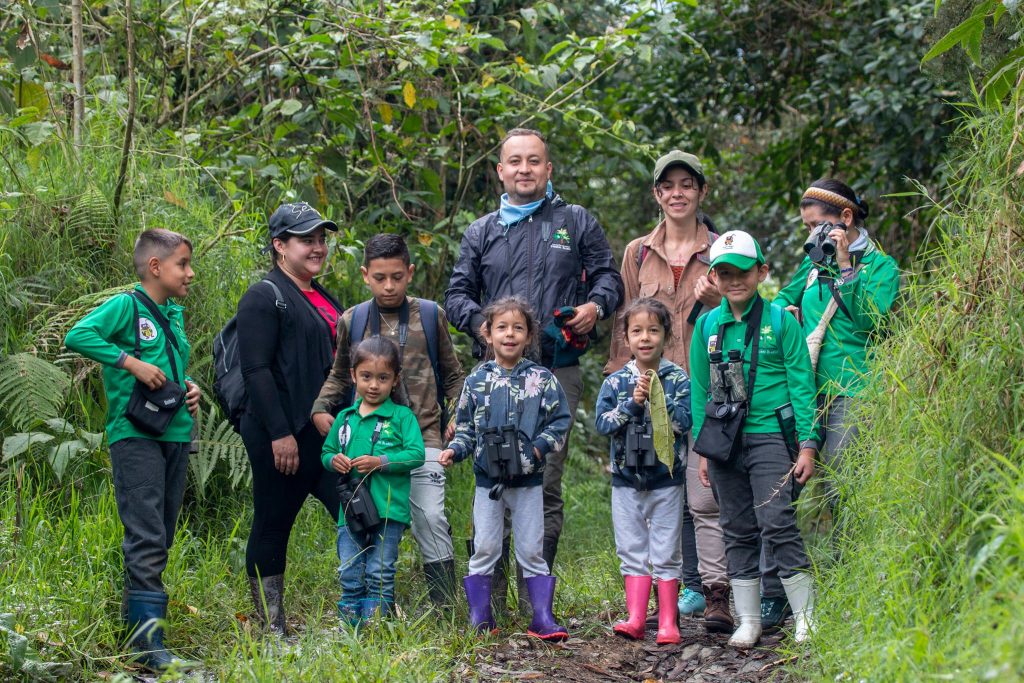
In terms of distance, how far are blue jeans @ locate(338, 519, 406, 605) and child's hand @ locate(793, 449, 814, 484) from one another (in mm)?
1793

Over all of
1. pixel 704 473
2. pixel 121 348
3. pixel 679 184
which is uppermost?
pixel 679 184

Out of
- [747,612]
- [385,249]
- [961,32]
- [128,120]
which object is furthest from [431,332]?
[961,32]

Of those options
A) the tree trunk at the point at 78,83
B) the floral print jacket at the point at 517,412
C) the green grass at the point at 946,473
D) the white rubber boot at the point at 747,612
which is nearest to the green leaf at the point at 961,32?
the green grass at the point at 946,473

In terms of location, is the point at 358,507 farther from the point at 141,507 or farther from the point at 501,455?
the point at 141,507

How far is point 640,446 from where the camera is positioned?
534cm

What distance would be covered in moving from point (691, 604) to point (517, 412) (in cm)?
160

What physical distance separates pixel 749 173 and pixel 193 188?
30.4 feet

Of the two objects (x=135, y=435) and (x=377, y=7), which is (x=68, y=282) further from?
(x=377, y=7)

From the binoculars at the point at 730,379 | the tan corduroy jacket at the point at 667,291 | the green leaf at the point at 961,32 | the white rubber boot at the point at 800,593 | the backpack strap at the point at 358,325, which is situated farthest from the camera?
the tan corduroy jacket at the point at 667,291

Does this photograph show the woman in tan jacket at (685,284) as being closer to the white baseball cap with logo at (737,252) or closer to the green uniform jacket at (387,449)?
the white baseball cap with logo at (737,252)

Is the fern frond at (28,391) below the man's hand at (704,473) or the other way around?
the other way around

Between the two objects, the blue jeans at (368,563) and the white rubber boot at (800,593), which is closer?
the white rubber boot at (800,593)

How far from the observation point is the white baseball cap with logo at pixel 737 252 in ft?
17.1

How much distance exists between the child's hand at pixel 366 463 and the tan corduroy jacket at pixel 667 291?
142 centimetres
